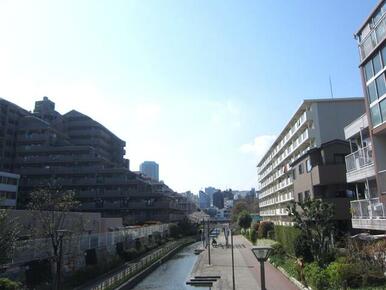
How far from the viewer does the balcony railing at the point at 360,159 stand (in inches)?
1037

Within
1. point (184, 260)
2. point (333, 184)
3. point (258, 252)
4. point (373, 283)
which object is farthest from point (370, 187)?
point (184, 260)

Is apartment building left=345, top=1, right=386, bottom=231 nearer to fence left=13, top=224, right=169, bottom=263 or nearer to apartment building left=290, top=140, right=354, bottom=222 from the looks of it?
apartment building left=290, top=140, right=354, bottom=222

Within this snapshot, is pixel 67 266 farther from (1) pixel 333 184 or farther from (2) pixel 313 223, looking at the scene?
(1) pixel 333 184

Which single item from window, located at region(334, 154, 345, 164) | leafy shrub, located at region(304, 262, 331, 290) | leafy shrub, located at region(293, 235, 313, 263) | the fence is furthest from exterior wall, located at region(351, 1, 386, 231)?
the fence

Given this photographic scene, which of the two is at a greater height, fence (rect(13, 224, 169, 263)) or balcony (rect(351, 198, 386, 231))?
balcony (rect(351, 198, 386, 231))

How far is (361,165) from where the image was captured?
27094 millimetres

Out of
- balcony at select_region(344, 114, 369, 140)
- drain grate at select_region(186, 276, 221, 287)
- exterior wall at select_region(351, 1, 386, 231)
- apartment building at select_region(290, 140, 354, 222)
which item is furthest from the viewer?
apartment building at select_region(290, 140, 354, 222)

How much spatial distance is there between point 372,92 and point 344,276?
Result: 1128 cm

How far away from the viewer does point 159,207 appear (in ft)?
314

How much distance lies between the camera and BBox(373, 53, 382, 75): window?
23.4m

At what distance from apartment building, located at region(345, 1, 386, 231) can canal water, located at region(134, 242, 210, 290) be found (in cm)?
1364

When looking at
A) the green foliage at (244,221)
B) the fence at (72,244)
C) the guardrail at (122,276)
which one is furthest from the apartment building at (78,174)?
the guardrail at (122,276)

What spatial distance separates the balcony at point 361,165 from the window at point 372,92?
310cm

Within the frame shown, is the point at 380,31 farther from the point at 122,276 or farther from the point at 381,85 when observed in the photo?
the point at 122,276
